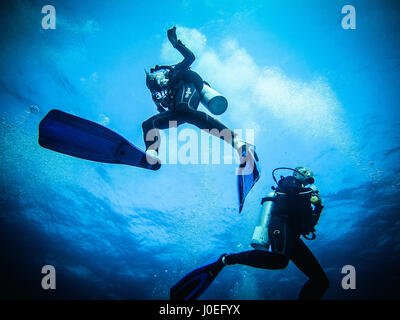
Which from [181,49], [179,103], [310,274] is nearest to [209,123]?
[179,103]

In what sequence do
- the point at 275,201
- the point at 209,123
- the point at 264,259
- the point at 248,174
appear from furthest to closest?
the point at 275,201
the point at 264,259
the point at 248,174
the point at 209,123

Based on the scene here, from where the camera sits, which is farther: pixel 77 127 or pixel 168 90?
pixel 168 90

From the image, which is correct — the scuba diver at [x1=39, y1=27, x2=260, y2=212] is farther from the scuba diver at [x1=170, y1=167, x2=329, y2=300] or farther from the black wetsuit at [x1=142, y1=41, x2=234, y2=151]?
the scuba diver at [x1=170, y1=167, x2=329, y2=300]

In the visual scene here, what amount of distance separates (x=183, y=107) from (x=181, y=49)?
1351 mm

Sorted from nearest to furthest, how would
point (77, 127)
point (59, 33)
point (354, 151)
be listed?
point (77, 127)
point (59, 33)
point (354, 151)

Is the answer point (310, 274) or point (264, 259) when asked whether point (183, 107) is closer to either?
point (264, 259)

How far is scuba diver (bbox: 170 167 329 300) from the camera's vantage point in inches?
126

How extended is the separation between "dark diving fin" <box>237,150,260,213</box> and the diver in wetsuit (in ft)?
0.33

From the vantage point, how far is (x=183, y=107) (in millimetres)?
2893

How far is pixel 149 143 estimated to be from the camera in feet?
9.21

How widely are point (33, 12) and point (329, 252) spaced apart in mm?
30531
